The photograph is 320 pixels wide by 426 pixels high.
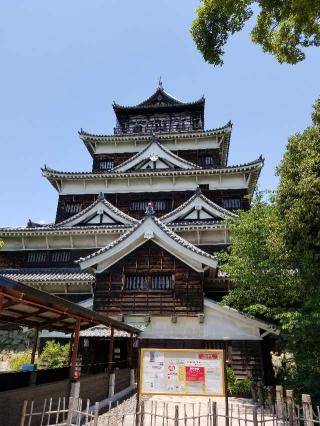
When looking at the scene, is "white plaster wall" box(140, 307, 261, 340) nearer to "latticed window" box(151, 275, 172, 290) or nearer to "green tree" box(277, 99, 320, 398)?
"latticed window" box(151, 275, 172, 290)

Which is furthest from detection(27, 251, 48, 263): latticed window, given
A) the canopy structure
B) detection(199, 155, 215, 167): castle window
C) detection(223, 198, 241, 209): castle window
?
detection(199, 155, 215, 167): castle window

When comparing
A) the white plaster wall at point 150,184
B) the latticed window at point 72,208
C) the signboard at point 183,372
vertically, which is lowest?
the signboard at point 183,372

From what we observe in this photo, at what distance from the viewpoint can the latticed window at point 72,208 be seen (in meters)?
27.0

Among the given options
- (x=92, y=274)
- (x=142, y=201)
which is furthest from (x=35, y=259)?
(x=142, y=201)

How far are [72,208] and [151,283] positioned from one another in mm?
12063

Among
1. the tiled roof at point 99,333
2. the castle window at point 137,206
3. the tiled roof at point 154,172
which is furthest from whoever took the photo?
the castle window at point 137,206

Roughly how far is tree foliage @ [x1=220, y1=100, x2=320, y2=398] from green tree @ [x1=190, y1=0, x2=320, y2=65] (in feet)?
8.09

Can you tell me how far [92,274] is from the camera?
64.0ft

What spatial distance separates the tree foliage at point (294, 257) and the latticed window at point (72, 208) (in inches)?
623

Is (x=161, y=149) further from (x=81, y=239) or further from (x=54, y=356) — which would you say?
(x=54, y=356)

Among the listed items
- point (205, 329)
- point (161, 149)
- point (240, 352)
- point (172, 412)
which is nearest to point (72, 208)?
point (161, 149)

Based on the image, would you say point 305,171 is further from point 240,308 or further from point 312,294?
point 240,308

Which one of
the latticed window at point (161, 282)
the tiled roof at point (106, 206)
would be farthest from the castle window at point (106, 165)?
the latticed window at point (161, 282)

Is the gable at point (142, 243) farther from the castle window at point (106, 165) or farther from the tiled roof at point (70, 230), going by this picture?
the castle window at point (106, 165)
